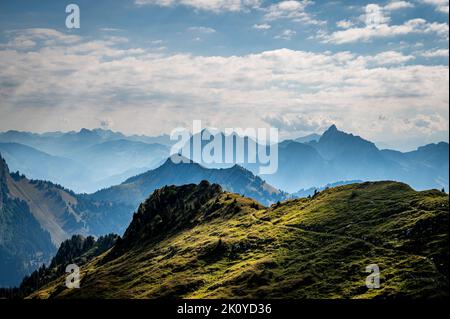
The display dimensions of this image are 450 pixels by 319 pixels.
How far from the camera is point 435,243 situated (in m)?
141

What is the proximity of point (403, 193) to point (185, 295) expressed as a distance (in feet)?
352

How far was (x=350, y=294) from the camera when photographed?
13500 cm

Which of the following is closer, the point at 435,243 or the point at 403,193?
the point at 435,243

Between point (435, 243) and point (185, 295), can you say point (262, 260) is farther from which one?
point (435, 243)
